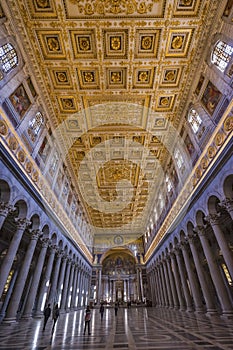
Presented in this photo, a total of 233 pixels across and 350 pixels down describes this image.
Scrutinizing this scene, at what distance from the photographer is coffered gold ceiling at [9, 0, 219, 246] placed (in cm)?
1138

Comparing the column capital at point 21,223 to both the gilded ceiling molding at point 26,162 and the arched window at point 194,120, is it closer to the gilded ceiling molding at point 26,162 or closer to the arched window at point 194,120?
the gilded ceiling molding at point 26,162

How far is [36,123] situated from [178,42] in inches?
405

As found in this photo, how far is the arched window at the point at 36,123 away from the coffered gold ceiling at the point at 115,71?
121 centimetres

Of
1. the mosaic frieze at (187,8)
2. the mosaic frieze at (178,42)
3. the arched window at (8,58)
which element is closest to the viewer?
the arched window at (8,58)

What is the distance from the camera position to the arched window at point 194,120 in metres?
14.2

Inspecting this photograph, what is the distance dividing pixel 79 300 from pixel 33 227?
72.6 feet

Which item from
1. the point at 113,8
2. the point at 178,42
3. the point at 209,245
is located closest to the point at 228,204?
the point at 209,245

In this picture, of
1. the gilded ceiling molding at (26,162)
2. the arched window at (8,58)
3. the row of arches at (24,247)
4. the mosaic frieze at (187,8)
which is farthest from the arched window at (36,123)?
the mosaic frieze at (187,8)

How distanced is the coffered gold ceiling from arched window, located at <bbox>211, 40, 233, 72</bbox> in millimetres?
1246

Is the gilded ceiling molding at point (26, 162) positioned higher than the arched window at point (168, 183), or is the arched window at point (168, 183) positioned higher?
the arched window at point (168, 183)

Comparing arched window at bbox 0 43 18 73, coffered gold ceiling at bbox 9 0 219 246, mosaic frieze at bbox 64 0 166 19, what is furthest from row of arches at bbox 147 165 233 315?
arched window at bbox 0 43 18 73

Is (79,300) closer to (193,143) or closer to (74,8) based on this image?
(193,143)

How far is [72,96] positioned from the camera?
1548cm

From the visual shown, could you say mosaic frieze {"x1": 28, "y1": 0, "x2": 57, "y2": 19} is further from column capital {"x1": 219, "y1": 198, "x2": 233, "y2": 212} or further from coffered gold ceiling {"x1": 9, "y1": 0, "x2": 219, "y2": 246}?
column capital {"x1": 219, "y1": 198, "x2": 233, "y2": 212}
